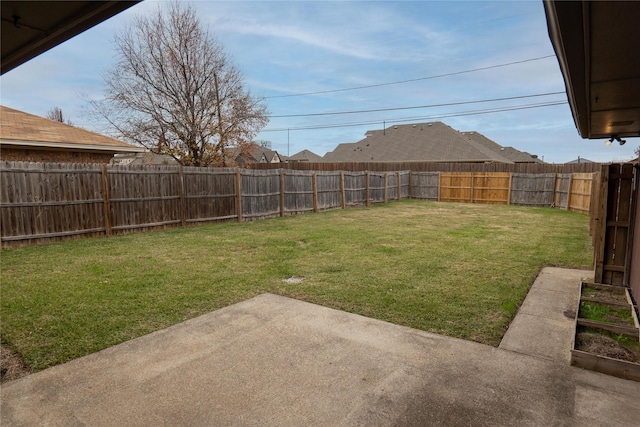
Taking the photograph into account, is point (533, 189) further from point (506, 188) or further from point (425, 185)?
point (425, 185)

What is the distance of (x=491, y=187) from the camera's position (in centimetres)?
2000

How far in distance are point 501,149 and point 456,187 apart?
15.1 m

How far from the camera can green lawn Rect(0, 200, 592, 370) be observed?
12.3ft

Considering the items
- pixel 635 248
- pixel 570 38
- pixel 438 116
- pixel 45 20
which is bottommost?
pixel 635 248

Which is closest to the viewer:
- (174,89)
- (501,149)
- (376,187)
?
(174,89)

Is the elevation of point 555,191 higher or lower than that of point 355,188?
lower

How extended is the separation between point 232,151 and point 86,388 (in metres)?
19.6

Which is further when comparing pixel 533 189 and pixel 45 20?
pixel 533 189

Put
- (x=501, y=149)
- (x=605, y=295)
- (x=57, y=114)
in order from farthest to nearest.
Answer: (x=57, y=114)
(x=501, y=149)
(x=605, y=295)

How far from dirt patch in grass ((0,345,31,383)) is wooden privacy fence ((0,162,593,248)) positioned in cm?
588

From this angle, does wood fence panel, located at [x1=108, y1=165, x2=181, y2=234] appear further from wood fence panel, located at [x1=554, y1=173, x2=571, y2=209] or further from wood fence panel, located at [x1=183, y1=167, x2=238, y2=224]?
wood fence panel, located at [x1=554, y1=173, x2=571, y2=209]

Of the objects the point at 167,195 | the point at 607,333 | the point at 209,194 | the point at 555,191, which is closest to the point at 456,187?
the point at 555,191

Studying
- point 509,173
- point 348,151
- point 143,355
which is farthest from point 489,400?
point 348,151

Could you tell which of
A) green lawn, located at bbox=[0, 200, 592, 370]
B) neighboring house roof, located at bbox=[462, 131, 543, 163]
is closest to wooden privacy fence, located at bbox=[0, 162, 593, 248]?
green lawn, located at bbox=[0, 200, 592, 370]
